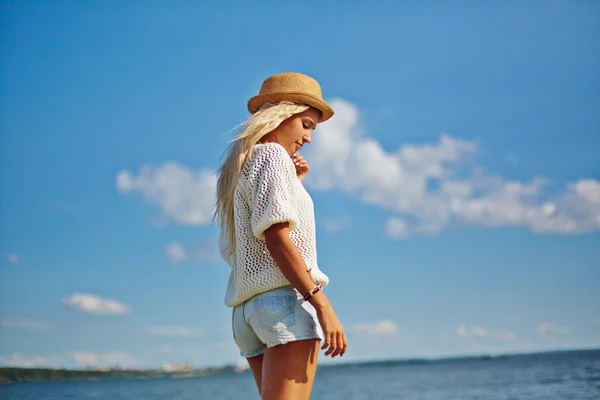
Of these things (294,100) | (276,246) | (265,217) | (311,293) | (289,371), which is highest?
(294,100)

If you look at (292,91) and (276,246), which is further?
(292,91)

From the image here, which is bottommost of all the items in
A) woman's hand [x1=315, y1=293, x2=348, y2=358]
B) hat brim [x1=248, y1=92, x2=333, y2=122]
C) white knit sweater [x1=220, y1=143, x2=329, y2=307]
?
woman's hand [x1=315, y1=293, x2=348, y2=358]

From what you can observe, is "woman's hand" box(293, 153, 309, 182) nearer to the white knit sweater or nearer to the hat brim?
the hat brim

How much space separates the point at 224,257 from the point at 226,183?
0.31 metres

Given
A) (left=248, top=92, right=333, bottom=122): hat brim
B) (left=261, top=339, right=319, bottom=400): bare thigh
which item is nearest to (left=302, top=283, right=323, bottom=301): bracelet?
(left=261, top=339, right=319, bottom=400): bare thigh

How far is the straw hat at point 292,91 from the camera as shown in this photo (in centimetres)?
281

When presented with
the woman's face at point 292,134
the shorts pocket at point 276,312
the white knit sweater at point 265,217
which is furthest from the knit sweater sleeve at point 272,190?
the shorts pocket at point 276,312

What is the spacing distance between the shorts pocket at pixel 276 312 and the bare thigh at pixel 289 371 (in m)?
0.07

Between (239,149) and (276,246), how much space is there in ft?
1.44

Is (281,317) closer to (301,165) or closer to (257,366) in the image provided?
(257,366)

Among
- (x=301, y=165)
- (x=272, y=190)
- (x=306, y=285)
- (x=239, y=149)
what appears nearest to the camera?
(x=306, y=285)

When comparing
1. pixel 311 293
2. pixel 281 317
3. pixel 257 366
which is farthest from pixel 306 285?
pixel 257 366

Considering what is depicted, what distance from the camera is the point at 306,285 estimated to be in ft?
7.99

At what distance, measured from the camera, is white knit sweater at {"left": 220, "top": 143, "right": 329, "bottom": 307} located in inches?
99.2
